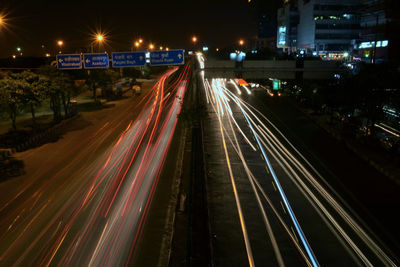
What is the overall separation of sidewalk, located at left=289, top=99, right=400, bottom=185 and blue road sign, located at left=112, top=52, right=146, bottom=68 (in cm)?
1663

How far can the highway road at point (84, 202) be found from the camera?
9812 millimetres

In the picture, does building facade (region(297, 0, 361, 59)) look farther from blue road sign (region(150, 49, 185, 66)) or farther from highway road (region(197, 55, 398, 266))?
highway road (region(197, 55, 398, 266))

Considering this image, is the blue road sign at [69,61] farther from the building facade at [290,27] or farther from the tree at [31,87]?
the building facade at [290,27]

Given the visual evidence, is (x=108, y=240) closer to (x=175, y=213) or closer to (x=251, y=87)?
(x=175, y=213)

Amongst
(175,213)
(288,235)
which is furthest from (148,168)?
(288,235)

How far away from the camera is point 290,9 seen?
97.0 meters

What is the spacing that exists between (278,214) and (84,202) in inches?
325

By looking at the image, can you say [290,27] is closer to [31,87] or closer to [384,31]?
[384,31]

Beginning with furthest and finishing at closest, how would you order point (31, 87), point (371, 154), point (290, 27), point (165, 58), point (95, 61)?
point (290, 27) < point (165, 58) < point (95, 61) < point (31, 87) < point (371, 154)

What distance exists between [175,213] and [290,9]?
9926cm

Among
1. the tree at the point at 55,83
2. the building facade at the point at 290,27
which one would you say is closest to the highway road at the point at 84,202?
the tree at the point at 55,83

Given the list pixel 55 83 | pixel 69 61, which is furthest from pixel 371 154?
pixel 55 83

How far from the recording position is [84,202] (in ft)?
43.1

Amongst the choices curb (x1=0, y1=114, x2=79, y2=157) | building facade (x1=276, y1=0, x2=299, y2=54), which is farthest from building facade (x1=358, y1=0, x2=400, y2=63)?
curb (x1=0, y1=114, x2=79, y2=157)
